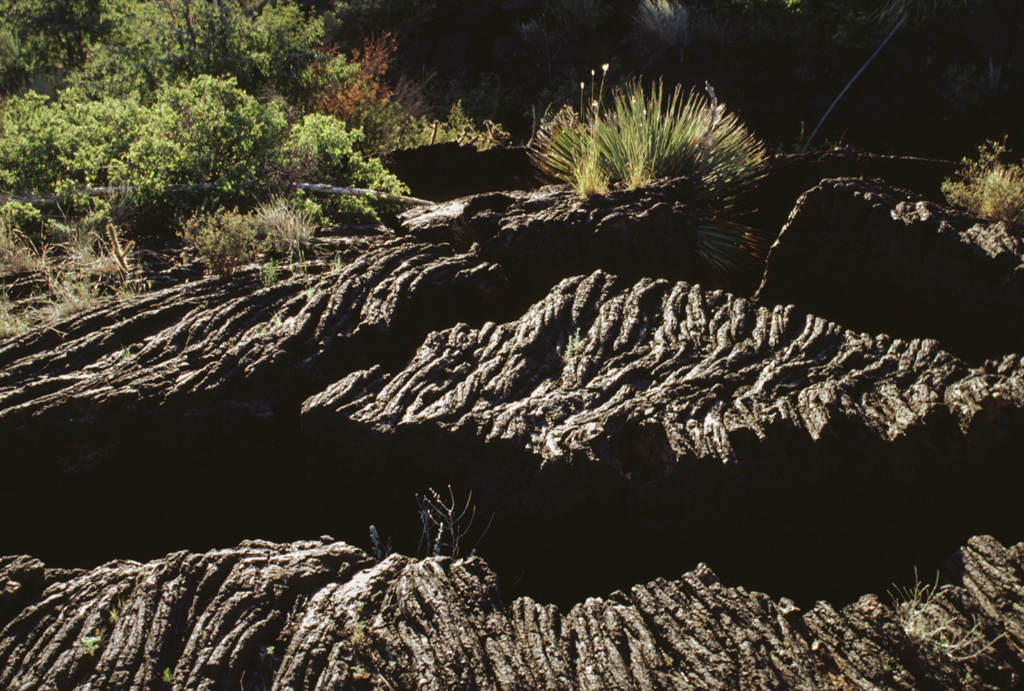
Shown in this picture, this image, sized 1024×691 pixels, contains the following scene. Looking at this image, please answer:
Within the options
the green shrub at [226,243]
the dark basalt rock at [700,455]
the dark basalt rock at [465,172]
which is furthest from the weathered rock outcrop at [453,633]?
the dark basalt rock at [465,172]

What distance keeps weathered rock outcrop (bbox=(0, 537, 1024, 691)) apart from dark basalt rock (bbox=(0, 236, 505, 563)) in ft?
2.45

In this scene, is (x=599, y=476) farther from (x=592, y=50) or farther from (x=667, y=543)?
(x=592, y=50)

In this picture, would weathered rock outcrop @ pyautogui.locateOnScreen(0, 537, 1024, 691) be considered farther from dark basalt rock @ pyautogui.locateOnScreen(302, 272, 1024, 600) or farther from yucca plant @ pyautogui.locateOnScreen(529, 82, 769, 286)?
yucca plant @ pyautogui.locateOnScreen(529, 82, 769, 286)

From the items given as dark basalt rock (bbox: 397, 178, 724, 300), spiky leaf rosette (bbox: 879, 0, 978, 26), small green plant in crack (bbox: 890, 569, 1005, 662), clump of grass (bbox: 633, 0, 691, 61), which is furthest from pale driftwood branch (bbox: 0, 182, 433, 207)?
spiky leaf rosette (bbox: 879, 0, 978, 26)

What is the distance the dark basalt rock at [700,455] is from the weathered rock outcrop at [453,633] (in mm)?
415

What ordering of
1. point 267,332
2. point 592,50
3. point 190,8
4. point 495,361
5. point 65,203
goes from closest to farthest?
point 495,361
point 267,332
point 65,203
point 190,8
point 592,50

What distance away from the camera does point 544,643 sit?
2.09m

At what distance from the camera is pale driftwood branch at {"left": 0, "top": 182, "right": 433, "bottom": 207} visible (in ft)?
18.8

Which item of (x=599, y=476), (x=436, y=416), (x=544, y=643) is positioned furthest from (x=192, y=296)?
(x=544, y=643)

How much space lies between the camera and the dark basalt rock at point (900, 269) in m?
3.83

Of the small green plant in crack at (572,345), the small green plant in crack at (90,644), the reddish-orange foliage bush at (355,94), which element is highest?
the reddish-orange foliage bush at (355,94)

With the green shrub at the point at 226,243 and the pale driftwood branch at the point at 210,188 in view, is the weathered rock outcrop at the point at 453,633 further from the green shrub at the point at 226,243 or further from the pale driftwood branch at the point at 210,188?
the pale driftwood branch at the point at 210,188

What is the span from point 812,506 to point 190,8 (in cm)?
1022

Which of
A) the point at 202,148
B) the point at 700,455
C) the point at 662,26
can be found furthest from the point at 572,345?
the point at 662,26
